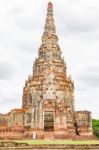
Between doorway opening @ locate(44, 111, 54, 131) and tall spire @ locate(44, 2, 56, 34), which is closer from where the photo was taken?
doorway opening @ locate(44, 111, 54, 131)

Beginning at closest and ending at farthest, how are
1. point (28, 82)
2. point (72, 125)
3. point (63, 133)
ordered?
point (63, 133) < point (72, 125) < point (28, 82)

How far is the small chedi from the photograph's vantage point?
176 ft

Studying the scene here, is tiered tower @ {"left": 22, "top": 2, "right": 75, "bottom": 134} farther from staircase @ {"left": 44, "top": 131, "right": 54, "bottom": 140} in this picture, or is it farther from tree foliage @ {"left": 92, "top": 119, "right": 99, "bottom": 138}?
tree foliage @ {"left": 92, "top": 119, "right": 99, "bottom": 138}

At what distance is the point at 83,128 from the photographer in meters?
57.7

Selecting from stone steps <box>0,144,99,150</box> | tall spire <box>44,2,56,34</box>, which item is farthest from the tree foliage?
stone steps <box>0,144,99,150</box>

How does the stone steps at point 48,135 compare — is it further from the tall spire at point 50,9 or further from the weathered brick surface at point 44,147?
the tall spire at point 50,9

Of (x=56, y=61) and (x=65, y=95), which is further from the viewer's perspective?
(x=56, y=61)

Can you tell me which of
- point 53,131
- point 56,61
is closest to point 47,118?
point 53,131

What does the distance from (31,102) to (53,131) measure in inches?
336

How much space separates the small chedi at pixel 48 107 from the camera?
5378 cm

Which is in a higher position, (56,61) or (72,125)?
(56,61)

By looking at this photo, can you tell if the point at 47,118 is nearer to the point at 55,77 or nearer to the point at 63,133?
the point at 63,133

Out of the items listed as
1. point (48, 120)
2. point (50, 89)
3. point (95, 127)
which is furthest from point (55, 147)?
point (95, 127)

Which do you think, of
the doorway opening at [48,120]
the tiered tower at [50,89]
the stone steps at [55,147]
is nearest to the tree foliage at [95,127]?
the tiered tower at [50,89]
